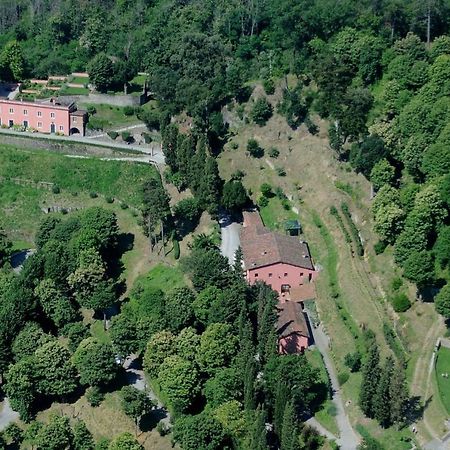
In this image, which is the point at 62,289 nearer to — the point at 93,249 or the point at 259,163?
the point at 93,249

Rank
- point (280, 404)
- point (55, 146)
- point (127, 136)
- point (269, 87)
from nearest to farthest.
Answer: point (280, 404) → point (269, 87) → point (55, 146) → point (127, 136)

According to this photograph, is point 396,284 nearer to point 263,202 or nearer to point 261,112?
point 263,202

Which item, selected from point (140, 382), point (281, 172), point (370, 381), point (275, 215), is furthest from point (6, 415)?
point (281, 172)

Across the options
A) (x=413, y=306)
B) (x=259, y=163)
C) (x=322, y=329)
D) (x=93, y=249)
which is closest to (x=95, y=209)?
(x=93, y=249)

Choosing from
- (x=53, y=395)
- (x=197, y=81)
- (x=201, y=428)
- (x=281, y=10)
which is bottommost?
(x=53, y=395)

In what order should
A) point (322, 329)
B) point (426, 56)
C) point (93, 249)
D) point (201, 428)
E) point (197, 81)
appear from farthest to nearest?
1. point (197, 81)
2. point (426, 56)
3. point (93, 249)
4. point (322, 329)
5. point (201, 428)

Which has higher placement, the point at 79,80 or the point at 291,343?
the point at 79,80

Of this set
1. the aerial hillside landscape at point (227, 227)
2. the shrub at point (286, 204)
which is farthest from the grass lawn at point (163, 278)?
the shrub at point (286, 204)
